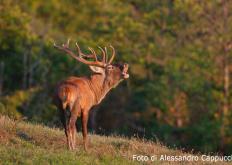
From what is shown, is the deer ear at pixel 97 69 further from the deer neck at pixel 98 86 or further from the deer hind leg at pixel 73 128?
the deer hind leg at pixel 73 128

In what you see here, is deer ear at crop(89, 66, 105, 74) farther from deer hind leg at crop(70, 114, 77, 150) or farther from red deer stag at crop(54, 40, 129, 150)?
deer hind leg at crop(70, 114, 77, 150)

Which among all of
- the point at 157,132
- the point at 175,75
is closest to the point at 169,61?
the point at 175,75

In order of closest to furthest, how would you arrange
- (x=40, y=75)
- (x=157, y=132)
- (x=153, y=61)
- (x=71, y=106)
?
1. (x=71, y=106)
2. (x=157, y=132)
3. (x=40, y=75)
4. (x=153, y=61)

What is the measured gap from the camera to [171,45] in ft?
148

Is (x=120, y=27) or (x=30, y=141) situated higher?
(x=120, y=27)

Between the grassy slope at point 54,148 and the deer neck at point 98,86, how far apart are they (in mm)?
959

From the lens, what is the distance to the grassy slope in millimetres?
14570

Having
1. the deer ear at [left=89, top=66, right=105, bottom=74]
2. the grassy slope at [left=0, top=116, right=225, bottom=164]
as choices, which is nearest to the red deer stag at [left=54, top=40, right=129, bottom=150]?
the deer ear at [left=89, top=66, right=105, bottom=74]

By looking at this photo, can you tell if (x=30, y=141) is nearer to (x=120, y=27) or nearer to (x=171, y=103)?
(x=171, y=103)

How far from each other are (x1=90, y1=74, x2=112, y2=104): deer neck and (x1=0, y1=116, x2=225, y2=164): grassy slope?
3.15ft

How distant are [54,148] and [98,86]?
1.62 meters

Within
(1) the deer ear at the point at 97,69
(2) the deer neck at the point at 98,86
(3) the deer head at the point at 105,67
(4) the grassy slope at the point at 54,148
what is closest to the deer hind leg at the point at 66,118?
(4) the grassy slope at the point at 54,148

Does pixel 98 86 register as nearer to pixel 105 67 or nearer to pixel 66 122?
pixel 105 67

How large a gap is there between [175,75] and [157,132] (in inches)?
190
